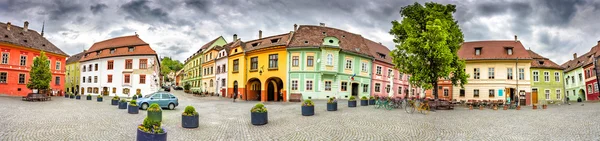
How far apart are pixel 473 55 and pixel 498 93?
489cm

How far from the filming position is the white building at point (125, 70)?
4638cm

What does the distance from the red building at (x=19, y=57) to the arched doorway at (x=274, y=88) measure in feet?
98.8

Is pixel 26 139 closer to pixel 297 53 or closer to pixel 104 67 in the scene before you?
pixel 297 53

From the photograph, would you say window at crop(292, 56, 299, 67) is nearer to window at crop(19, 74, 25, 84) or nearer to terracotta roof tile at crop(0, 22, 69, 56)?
terracotta roof tile at crop(0, 22, 69, 56)

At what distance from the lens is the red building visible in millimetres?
38469

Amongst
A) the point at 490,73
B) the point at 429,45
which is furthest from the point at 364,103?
the point at 490,73

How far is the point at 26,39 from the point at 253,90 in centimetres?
3066

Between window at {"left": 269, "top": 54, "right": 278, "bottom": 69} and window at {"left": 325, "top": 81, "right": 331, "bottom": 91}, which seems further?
window at {"left": 269, "top": 54, "right": 278, "bottom": 69}

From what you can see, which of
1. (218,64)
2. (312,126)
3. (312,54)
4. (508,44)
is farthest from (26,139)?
(508,44)

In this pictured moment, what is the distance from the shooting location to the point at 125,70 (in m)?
46.5

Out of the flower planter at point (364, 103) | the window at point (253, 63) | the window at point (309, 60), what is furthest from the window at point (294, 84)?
the flower planter at point (364, 103)

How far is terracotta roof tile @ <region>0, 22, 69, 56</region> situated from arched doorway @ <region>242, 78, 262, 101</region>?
93.6 ft

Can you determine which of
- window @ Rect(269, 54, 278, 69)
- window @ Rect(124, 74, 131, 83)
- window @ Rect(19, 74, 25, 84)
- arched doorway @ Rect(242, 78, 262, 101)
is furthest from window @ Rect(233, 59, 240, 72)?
window @ Rect(19, 74, 25, 84)

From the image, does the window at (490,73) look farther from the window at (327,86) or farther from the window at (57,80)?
the window at (57,80)
